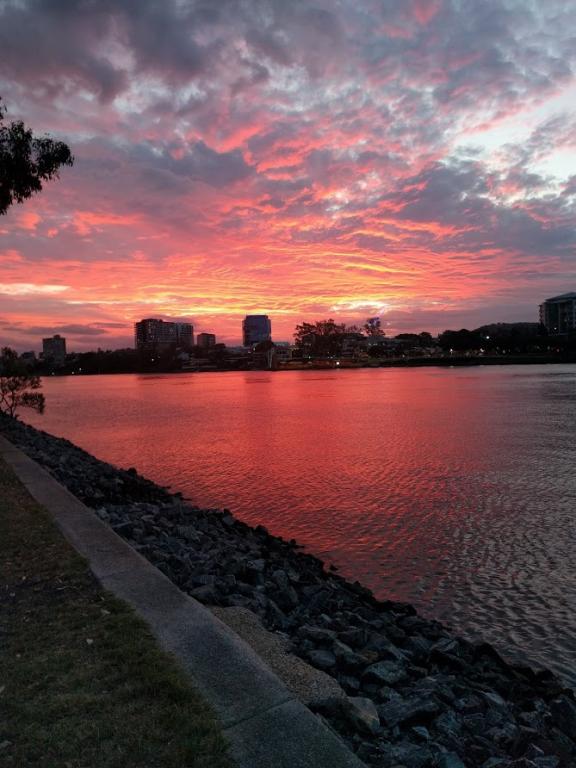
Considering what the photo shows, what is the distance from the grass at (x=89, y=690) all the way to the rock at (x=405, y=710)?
174cm

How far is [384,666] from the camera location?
6.13 m

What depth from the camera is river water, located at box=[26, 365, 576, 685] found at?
10.3 m

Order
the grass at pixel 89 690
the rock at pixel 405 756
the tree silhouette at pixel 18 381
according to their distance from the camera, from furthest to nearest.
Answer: the tree silhouette at pixel 18 381 < the rock at pixel 405 756 < the grass at pixel 89 690

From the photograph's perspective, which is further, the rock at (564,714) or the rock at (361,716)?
the rock at (564,714)

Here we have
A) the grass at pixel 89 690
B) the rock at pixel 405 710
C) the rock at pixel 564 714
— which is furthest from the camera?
the rock at pixel 564 714

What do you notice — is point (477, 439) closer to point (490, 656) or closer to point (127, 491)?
point (127, 491)

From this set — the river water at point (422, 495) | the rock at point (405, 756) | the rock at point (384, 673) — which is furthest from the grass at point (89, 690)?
the river water at point (422, 495)

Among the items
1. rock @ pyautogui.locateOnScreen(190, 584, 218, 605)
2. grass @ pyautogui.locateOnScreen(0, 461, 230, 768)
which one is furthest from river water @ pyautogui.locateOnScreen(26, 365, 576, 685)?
grass @ pyautogui.locateOnScreen(0, 461, 230, 768)

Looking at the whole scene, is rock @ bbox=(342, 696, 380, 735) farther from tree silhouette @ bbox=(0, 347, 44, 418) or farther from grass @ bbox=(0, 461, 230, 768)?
tree silhouette @ bbox=(0, 347, 44, 418)

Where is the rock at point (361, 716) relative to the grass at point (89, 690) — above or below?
below

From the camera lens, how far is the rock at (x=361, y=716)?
15.4 ft

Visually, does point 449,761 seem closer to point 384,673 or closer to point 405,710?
point 405,710

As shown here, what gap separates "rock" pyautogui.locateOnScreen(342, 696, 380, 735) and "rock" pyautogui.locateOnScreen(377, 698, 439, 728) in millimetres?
202

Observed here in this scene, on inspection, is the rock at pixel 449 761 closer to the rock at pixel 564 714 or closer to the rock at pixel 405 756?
the rock at pixel 405 756
